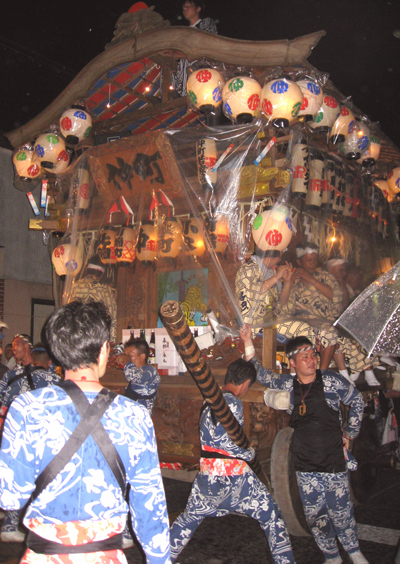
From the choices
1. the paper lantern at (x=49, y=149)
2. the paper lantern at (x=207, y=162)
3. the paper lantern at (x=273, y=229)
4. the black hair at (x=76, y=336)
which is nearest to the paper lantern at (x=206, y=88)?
the paper lantern at (x=207, y=162)

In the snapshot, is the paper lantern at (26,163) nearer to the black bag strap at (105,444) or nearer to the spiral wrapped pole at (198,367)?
the spiral wrapped pole at (198,367)

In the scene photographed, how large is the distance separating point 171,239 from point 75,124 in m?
2.29

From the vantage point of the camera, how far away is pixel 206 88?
5.04 metres

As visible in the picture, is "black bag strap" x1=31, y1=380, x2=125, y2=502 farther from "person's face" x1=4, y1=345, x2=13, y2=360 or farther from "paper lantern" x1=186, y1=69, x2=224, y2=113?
"person's face" x1=4, y1=345, x2=13, y2=360

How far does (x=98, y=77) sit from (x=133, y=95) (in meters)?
0.70

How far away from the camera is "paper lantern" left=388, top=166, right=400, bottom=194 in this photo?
6.85 metres

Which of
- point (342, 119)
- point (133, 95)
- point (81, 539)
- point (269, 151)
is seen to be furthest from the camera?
point (133, 95)

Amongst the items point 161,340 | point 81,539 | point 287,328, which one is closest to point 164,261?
point 161,340

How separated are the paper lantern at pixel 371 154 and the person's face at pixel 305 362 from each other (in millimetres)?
3315

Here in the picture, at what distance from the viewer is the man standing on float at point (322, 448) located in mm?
3621

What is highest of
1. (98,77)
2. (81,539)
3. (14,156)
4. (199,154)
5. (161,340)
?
(98,77)

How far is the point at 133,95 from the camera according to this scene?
645 cm

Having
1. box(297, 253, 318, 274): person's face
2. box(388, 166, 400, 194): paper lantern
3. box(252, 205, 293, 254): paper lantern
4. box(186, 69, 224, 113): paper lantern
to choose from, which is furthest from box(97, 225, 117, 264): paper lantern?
box(388, 166, 400, 194): paper lantern

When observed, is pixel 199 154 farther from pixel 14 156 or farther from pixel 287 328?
pixel 14 156
